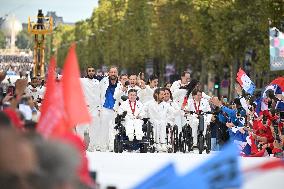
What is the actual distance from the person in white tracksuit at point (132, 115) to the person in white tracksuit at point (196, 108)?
1447 millimetres

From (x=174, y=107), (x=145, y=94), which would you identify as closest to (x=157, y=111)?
(x=174, y=107)

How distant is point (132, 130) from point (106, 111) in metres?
1.81

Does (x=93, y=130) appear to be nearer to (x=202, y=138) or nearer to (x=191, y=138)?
(x=191, y=138)

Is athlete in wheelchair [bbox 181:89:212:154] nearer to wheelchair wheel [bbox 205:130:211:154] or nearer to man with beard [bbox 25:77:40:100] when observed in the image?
wheelchair wheel [bbox 205:130:211:154]

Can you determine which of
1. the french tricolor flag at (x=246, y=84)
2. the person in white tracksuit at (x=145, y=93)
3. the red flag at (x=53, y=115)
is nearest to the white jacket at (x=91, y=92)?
the person in white tracksuit at (x=145, y=93)

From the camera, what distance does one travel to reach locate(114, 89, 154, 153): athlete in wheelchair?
21.0m

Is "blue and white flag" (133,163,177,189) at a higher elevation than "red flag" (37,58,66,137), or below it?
below

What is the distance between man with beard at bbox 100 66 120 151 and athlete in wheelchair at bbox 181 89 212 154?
5.23ft

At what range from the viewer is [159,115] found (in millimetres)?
21766

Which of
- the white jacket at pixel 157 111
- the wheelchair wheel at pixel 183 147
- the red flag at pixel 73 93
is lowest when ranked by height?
the wheelchair wheel at pixel 183 147

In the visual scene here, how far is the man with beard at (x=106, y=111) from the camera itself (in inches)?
879

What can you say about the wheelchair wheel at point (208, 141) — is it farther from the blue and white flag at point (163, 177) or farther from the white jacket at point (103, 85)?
the blue and white flag at point (163, 177)

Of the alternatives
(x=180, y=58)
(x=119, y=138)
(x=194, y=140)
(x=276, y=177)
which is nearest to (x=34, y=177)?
(x=276, y=177)

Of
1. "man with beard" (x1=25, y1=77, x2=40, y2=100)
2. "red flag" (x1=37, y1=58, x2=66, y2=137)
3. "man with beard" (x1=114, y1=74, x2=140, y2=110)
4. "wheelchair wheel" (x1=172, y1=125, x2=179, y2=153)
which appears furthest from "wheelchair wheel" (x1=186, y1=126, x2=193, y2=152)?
"red flag" (x1=37, y1=58, x2=66, y2=137)
